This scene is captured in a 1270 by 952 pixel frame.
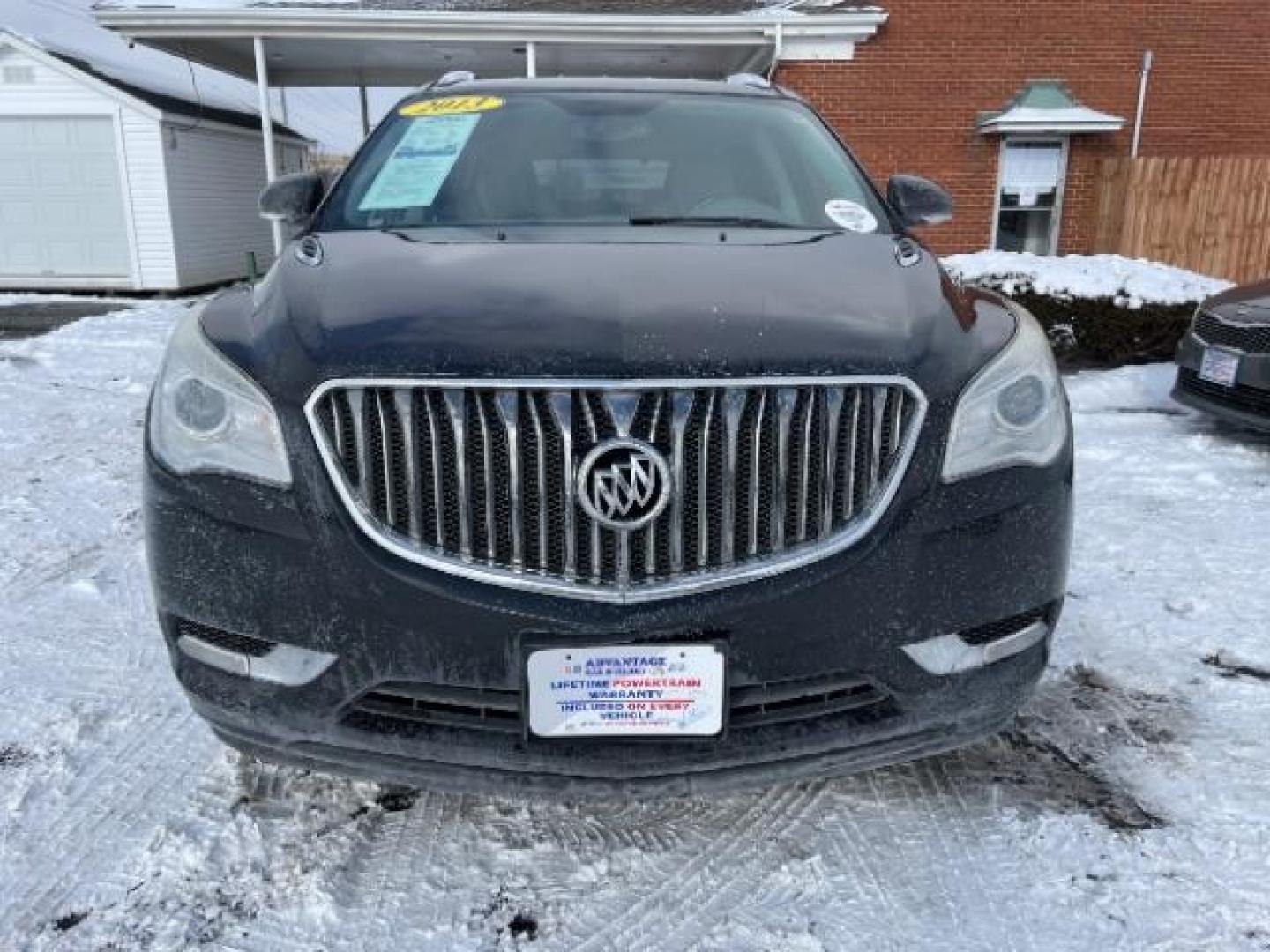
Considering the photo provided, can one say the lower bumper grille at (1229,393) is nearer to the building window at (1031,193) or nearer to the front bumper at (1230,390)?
the front bumper at (1230,390)

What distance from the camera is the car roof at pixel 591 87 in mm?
3225

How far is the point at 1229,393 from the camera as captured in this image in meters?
5.45

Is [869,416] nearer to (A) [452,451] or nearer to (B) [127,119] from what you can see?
(A) [452,451]

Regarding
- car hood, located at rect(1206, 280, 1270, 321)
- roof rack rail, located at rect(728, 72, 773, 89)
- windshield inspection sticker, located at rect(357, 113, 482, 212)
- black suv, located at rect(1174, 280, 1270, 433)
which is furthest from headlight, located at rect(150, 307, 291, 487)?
car hood, located at rect(1206, 280, 1270, 321)

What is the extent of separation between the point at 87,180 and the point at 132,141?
955mm

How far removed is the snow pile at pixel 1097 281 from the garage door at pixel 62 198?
12.7 metres

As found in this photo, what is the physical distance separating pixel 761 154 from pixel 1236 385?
3.82 meters

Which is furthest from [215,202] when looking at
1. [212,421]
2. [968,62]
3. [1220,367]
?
[212,421]

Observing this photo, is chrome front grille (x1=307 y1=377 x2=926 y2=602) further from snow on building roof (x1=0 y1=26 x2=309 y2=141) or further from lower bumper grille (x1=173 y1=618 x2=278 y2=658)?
snow on building roof (x1=0 y1=26 x2=309 y2=141)

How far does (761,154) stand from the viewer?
120 inches

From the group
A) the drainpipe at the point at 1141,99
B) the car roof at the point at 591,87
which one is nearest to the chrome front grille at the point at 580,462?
the car roof at the point at 591,87

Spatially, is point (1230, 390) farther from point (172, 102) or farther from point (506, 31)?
point (172, 102)

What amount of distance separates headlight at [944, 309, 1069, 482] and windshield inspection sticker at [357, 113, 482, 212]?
1.63 metres

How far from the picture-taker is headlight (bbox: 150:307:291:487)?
1.72 m
